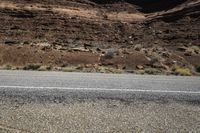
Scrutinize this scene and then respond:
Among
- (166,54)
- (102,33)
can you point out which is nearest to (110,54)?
(166,54)

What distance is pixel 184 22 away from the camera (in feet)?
121

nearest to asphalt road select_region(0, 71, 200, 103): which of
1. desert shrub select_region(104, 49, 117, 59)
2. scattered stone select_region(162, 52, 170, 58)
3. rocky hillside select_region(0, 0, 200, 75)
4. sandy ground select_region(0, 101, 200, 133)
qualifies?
sandy ground select_region(0, 101, 200, 133)

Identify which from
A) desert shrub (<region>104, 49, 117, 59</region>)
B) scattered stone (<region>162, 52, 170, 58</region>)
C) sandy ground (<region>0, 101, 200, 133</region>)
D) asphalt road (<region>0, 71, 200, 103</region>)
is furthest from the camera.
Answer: scattered stone (<region>162, 52, 170, 58</region>)

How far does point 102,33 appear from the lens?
3497 centimetres

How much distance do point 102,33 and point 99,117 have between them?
27.7 meters

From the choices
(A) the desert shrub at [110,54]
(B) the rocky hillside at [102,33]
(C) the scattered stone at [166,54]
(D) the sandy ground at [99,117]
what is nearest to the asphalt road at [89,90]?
(D) the sandy ground at [99,117]

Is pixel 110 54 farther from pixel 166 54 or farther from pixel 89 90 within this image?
pixel 89 90

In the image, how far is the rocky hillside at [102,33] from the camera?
25.6 meters

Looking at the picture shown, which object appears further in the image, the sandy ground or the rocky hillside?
the rocky hillside

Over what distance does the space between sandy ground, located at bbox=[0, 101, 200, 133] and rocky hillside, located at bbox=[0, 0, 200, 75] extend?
14770mm

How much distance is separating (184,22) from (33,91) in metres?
29.0

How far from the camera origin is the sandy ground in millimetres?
6922

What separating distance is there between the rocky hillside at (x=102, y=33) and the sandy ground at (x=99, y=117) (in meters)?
14.8

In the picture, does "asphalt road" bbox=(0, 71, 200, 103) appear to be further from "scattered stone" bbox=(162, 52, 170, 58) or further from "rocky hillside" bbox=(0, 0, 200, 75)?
"scattered stone" bbox=(162, 52, 170, 58)
